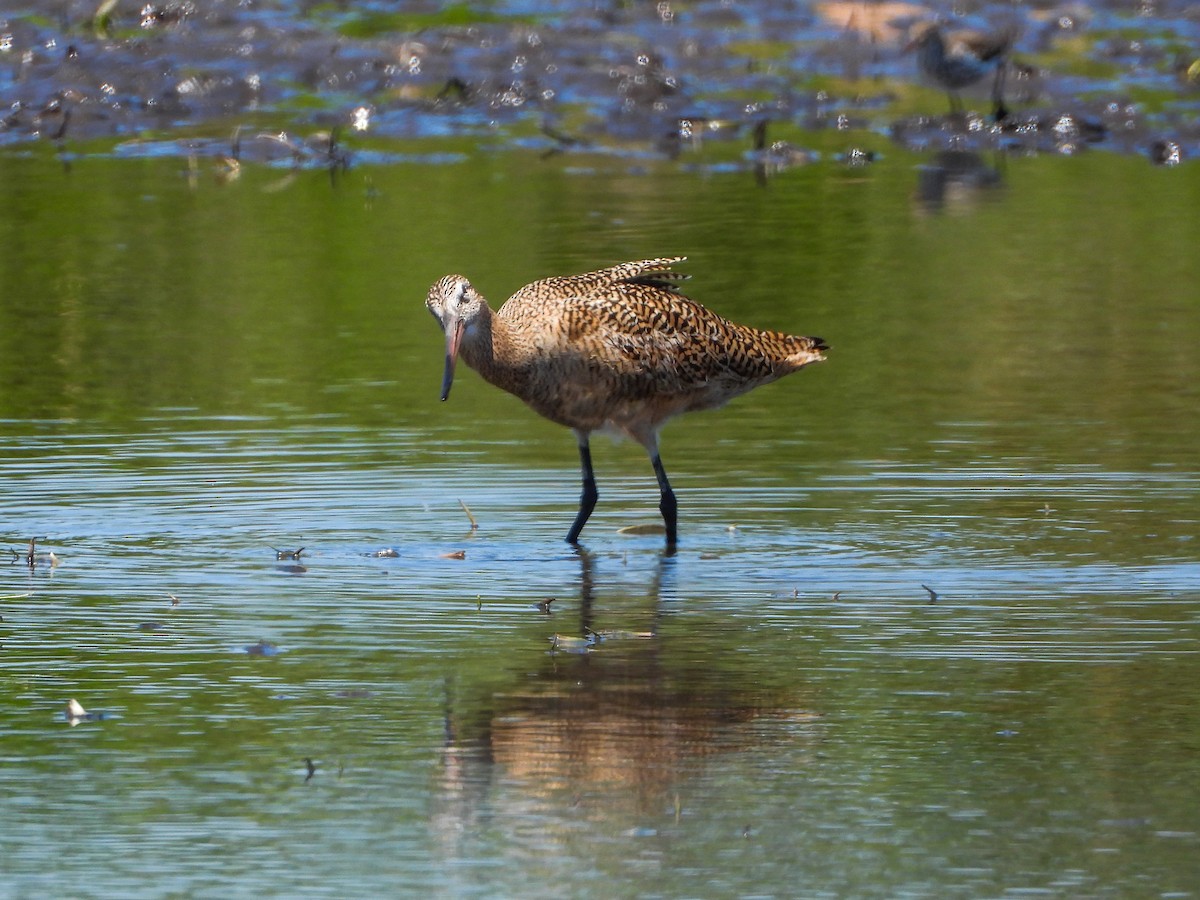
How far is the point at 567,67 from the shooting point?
74.6 ft

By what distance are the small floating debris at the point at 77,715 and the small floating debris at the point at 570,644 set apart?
138cm

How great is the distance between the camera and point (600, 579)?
8547 millimetres

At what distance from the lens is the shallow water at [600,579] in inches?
219

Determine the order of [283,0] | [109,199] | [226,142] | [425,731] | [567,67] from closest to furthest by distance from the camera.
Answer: [425,731], [109,199], [226,142], [567,67], [283,0]

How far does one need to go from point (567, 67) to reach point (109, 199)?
18.9 feet

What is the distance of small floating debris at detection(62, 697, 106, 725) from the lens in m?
6.57

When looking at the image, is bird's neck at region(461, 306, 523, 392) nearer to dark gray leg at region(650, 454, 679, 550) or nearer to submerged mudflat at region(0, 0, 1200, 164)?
dark gray leg at region(650, 454, 679, 550)

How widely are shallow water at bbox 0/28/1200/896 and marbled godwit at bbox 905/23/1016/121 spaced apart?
468 centimetres

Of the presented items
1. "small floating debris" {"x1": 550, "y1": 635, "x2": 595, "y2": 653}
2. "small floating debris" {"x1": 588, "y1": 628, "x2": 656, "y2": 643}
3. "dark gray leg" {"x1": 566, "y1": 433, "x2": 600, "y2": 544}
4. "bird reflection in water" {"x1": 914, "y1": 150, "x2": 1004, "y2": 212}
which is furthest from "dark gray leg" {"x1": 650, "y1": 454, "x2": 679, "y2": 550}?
"bird reflection in water" {"x1": 914, "y1": 150, "x2": 1004, "y2": 212}

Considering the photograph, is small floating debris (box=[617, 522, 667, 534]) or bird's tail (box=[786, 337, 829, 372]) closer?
small floating debris (box=[617, 522, 667, 534])

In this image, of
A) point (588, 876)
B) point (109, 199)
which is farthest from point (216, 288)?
point (588, 876)

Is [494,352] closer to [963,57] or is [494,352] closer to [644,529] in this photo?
[644,529]

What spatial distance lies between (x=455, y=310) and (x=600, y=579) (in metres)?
1.16

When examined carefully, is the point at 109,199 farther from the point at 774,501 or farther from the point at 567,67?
the point at 774,501
